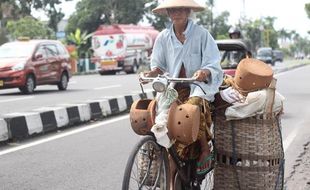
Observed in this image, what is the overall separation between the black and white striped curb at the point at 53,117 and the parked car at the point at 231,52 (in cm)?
254

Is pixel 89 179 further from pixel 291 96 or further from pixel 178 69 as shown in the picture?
pixel 291 96

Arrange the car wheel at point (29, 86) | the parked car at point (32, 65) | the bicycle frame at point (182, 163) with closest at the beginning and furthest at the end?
the bicycle frame at point (182, 163)
the parked car at point (32, 65)
the car wheel at point (29, 86)

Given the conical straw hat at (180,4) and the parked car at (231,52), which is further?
the parked car at (231,52)

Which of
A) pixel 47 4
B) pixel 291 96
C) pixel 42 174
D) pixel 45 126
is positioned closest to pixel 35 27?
pixel 47 4

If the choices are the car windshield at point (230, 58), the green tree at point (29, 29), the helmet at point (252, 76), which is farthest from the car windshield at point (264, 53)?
the helmet at point (252, 76)

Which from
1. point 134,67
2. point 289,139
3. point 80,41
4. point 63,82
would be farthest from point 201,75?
point 80,41

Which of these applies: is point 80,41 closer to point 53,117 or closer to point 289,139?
point 53,117

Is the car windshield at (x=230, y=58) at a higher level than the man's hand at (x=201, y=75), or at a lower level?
lower

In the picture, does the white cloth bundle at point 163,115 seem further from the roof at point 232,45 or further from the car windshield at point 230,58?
the car windshield at point 230,58

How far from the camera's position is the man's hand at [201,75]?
3955 millimetres

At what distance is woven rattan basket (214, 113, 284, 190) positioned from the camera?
4195 millimetres

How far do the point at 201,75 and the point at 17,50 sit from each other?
1404 cm

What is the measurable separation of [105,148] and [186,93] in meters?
3.54

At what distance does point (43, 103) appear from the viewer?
13.4m
